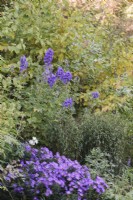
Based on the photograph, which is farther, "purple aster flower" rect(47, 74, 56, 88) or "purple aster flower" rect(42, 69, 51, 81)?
"purple aster flower" rect(42, 69, 51, 81)

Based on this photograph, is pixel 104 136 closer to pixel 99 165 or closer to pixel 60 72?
pixel 99 165

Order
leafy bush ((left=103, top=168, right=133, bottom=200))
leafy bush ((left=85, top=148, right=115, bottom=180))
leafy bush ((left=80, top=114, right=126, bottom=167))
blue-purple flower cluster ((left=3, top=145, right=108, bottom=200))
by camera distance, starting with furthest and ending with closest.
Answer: leafy bush ((left=80, top=114, right=126, bottom=167)), leafy bush ((left=85, top=148, right=115, bottom=180)), leafy bush ((left=103, top=168, right=133, bottom=200)), blue-purple flower cluster ((left=3, top=145, right=108, bottom=200))

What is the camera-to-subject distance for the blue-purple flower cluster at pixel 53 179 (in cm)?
301

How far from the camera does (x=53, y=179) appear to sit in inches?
120

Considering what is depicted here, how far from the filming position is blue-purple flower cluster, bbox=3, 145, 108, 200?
9.88 ft

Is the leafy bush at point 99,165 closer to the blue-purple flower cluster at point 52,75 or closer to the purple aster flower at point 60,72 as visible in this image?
the blue-purple flower cluster at point 52,75

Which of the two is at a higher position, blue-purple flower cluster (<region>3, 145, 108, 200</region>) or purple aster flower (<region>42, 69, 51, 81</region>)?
purple aster flower (<region>42, 69, 51, 81</region>)

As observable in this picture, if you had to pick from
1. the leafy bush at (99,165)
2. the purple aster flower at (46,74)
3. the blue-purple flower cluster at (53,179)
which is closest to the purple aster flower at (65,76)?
the purple aster flower at (46,74)

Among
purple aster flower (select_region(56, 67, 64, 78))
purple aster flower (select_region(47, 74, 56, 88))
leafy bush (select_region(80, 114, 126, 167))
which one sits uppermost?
purple aster flower (select_region(56, 67, 64, 78))

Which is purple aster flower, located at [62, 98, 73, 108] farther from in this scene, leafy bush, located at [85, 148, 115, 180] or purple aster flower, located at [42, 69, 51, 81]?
leafy bush, located at [85, 148, 115, 180]

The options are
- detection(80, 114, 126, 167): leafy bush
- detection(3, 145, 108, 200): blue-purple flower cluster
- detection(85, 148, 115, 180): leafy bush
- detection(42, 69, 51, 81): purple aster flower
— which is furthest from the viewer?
detection(42, 69, 51, 81): purple aster flower

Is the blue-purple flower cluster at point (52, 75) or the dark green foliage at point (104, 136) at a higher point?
the blue-purple flower cluster at point (52, 75)

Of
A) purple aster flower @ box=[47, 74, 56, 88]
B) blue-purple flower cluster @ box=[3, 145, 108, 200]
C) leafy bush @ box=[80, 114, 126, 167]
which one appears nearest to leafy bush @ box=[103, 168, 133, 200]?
blue-purple flower cluster @ box=[3, 145, 108, 200]

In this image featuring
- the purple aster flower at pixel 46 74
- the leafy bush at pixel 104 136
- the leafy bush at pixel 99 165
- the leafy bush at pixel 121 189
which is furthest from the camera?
the purple aster flower at pixel 46 74
